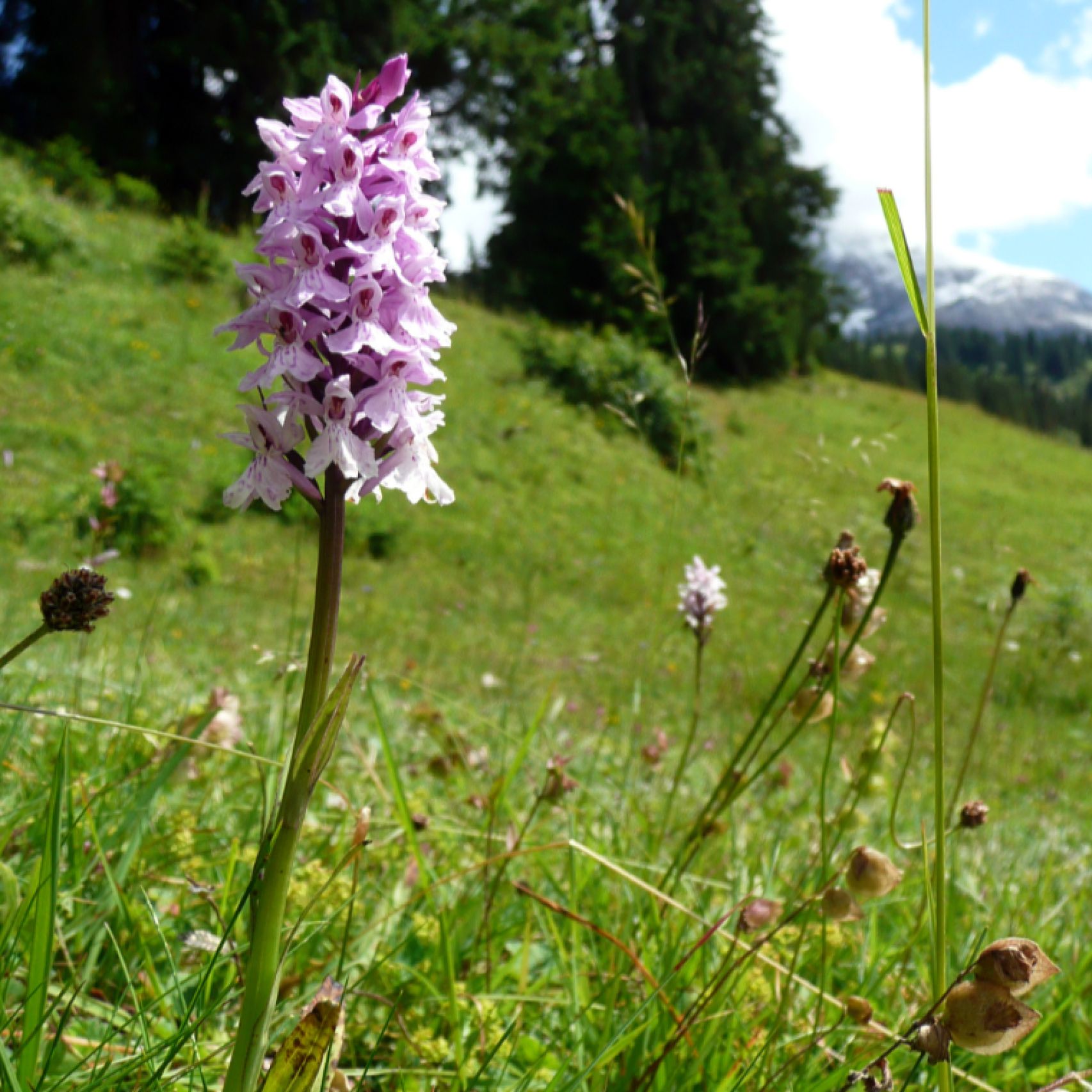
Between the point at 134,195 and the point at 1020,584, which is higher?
the point at 134,195

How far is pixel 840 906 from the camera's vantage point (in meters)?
1.02

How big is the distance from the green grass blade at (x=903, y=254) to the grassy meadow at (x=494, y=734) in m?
0.67

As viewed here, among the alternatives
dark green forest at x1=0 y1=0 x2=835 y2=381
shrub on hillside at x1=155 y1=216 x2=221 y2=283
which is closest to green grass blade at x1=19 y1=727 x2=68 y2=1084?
shrub on hillside at x1=155 y1=216 x2=221 y2=283

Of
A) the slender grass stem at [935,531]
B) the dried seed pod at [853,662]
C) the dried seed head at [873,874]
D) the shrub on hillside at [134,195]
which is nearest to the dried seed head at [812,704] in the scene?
the dried seed pod at [853,662]

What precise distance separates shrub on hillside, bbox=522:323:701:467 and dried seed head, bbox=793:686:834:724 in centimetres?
1173

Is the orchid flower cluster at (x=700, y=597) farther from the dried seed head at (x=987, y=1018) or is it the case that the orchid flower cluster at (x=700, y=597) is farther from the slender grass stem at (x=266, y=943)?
the slender grass stem at (x=266, y=943)

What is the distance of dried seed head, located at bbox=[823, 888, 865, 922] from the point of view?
1013 millimetres

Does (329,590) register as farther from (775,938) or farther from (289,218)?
(775,938)

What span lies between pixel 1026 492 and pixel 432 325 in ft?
72.2

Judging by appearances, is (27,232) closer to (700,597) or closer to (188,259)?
(188,259)

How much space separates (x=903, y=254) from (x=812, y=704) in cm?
76

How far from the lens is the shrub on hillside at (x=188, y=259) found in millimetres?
11242

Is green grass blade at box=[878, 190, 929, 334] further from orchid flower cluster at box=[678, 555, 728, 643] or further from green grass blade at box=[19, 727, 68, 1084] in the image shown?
orchid flower cluster at box=[678, 555, 728, 643]

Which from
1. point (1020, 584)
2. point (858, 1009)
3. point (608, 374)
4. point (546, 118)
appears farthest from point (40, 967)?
point (546, 118)
